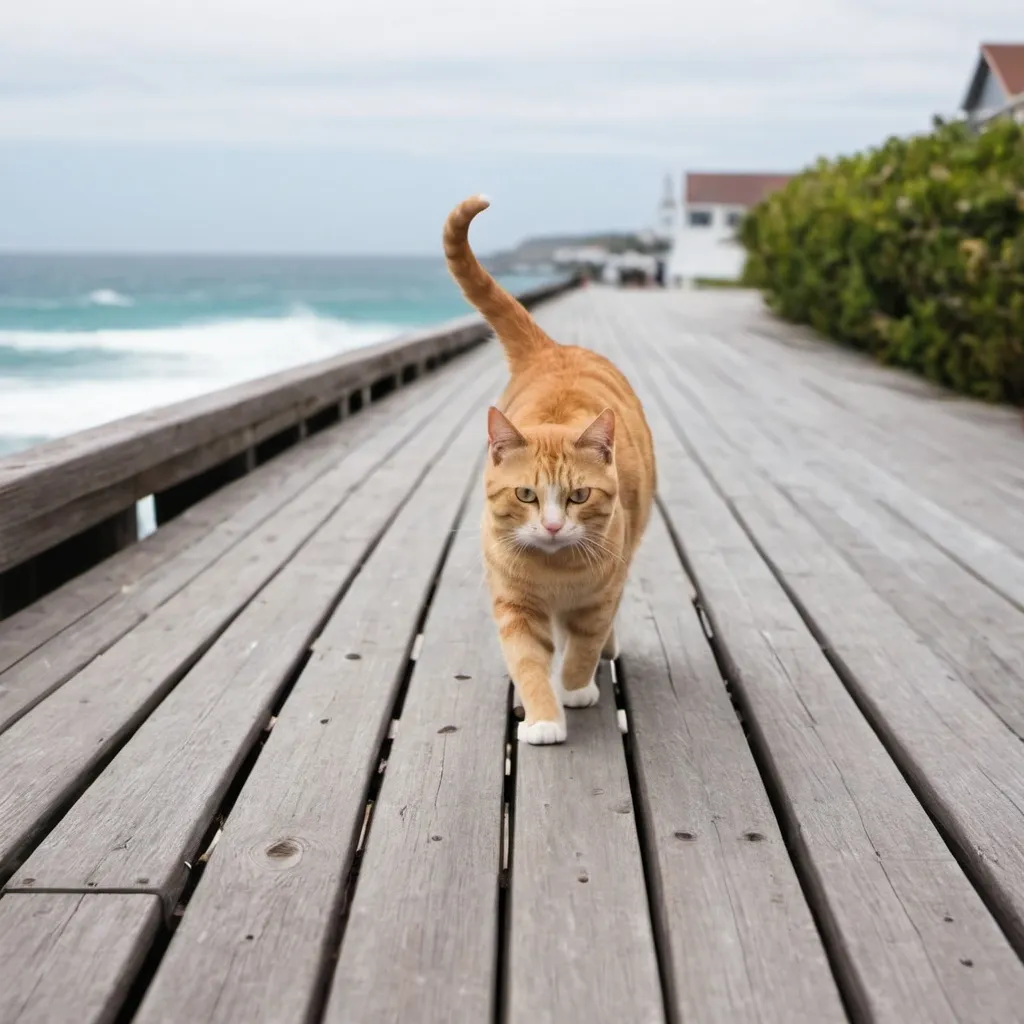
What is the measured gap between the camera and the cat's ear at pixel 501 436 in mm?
2334

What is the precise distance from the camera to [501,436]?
236cm

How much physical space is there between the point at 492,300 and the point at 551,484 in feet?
3.21

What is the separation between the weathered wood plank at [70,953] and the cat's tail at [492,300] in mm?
1870

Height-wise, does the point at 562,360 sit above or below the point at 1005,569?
above

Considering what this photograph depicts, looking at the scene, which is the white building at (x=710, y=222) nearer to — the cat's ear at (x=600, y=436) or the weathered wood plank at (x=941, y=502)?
the weathered wood plank at (x=941, y=502)

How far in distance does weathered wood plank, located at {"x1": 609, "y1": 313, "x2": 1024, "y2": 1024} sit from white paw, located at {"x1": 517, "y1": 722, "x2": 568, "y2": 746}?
0.39 metres

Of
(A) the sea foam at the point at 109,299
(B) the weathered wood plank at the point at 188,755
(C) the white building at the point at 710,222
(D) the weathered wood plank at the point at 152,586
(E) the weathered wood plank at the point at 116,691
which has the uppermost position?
(C) the white building at the point at 710,222

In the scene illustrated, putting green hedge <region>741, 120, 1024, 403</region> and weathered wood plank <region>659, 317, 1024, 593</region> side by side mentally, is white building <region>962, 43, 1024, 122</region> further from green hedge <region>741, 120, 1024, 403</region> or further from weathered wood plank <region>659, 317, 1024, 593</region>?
weathered wood plank <region>659, 317, 1024, 593</region>

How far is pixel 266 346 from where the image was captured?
19219 millimetres

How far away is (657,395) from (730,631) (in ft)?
17.2

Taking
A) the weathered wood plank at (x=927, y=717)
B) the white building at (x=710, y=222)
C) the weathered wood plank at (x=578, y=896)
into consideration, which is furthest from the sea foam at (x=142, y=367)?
the white building at (x=710, y=222)

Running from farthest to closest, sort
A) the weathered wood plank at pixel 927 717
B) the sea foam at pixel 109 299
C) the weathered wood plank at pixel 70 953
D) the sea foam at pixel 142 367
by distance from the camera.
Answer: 1. the sea foam at pixel 109 299
2. the sea foam at pixel 142 367
3. the weathered wood plank at pixel 927 717
4. the weathered wood plank at pixel 70 953

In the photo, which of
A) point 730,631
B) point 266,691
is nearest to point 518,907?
point 266,691

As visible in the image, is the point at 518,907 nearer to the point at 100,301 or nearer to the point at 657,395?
the point at 657,395
